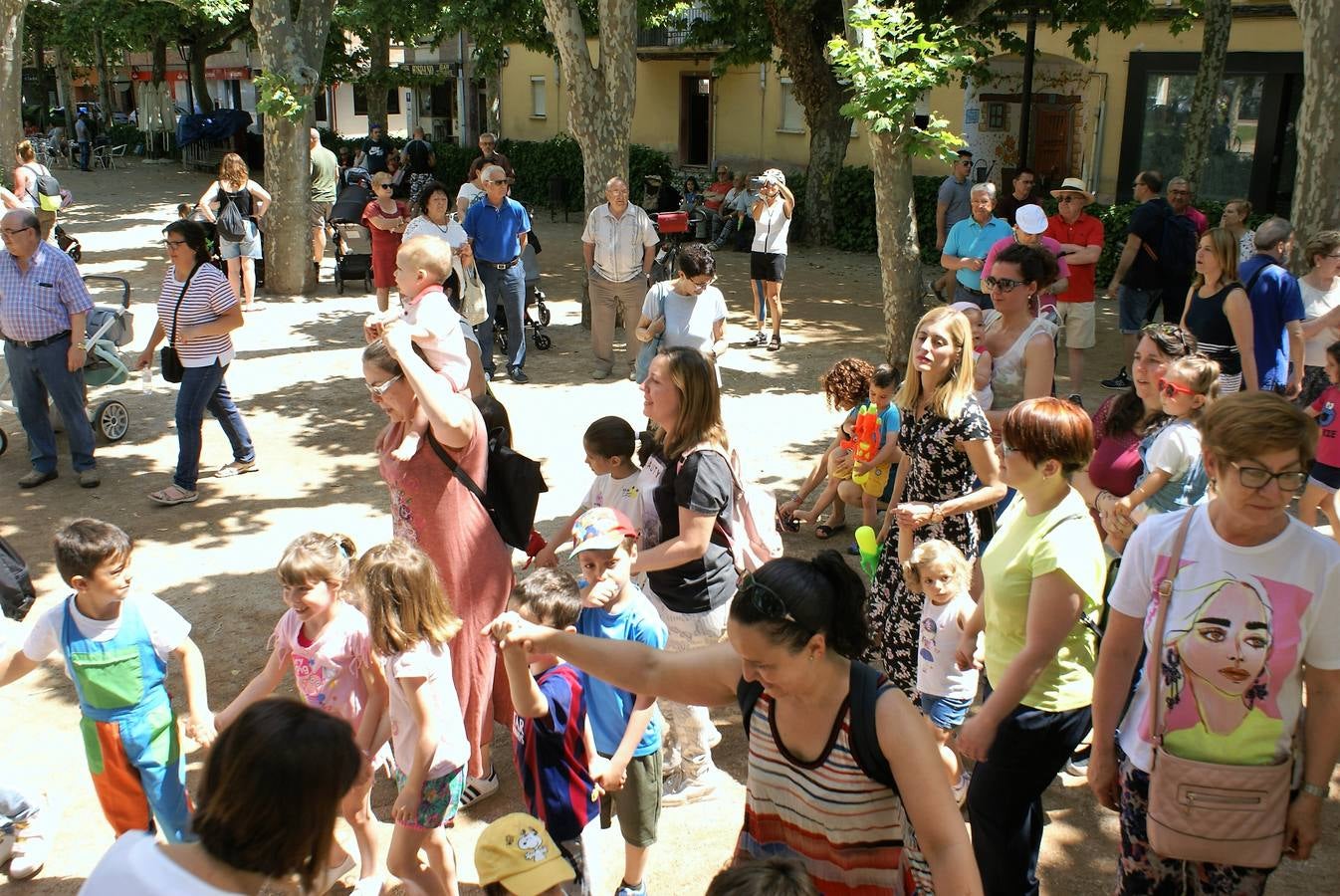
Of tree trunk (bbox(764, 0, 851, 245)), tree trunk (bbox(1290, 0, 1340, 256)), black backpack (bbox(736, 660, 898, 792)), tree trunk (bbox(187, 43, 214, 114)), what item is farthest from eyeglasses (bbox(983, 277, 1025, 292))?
tree trunk (bbox(187, 43, 214, 114))

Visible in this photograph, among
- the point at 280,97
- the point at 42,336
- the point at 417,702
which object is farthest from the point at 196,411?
the point at 280,97

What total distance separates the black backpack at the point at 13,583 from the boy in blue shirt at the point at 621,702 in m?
2.43

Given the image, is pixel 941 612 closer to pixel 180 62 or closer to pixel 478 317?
pixel 478 317

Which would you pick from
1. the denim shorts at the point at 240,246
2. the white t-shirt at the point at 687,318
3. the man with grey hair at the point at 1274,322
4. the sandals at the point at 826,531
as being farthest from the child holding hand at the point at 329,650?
the denim shorts at the point at 240,246

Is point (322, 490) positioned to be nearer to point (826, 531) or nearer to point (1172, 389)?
point (826, 531)

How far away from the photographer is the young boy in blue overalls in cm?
350

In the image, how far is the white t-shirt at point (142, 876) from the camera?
1857mm

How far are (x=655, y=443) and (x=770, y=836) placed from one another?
1.89 meters

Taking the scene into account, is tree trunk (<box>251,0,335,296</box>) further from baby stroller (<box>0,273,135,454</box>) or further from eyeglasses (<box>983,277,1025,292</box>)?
eyeglasses (<box>983,277,1025,292</box>)

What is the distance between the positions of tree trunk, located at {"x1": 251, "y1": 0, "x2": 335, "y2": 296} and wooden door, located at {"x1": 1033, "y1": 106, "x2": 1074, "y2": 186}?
15443 millimetres

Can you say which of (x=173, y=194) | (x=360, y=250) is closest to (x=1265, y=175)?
(x=360, y=250)

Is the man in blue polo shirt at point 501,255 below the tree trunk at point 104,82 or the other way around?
below

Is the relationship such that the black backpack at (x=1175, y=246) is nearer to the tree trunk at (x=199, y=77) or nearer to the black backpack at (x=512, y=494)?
the black backpack at (x=512, y=494)

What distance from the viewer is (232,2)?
25812mm
